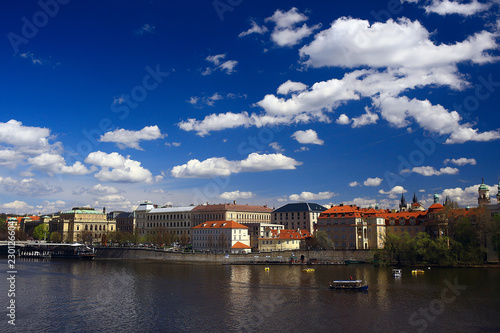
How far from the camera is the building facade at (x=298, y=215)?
528 ft

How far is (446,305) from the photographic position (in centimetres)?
5069

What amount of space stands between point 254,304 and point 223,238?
253 ft

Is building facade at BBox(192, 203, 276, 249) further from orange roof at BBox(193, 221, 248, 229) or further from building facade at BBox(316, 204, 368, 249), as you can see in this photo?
building facade at BBox(316, 204, 368, 249)

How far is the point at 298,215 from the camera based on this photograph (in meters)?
163

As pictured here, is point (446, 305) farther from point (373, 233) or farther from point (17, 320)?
point (373, 233)

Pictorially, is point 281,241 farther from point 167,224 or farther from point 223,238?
point 167,224

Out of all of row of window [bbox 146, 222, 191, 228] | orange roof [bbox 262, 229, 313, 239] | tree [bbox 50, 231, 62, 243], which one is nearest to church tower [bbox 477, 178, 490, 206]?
orange roof [bbox 262, 229, 313, 239]

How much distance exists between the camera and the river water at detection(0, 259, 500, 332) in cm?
4203

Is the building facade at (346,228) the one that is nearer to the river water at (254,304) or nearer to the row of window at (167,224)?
the river water at (254,304)

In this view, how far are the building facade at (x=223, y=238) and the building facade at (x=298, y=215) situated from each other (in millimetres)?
32748

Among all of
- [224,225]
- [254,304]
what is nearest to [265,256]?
[224,225]

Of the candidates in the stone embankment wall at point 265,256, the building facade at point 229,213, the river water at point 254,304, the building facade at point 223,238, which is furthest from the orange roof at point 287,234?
the river water at point 254,304

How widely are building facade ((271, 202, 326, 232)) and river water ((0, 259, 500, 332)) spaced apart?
81.3 meters

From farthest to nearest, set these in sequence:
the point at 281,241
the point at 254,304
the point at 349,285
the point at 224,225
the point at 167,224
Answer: the point at 167,224, the point at 224,225, the point at 281,241, the point at 349,285, the point at 254,304
